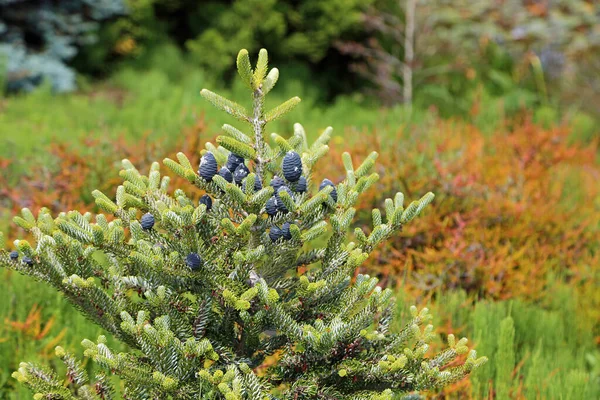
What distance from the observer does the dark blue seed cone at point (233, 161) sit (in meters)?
1.68

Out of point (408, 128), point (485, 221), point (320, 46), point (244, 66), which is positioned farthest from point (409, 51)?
point (244, 66)

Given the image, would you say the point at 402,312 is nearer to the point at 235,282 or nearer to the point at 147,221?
the point at 235,282

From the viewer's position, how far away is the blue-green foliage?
21.5 ft

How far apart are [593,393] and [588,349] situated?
30.4 inches

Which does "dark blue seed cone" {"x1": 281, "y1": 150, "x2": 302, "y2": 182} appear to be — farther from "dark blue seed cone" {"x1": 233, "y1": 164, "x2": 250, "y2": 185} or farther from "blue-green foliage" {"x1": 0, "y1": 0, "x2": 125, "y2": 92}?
"blue-green foliage" {"x1": 0, "y1": 0, "x2": 125, "y2": 92}

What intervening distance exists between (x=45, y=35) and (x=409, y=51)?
12.6ft

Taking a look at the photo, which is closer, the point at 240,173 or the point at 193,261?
the point at 193,261

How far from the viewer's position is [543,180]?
4.41m

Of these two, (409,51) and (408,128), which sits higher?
(409,51)

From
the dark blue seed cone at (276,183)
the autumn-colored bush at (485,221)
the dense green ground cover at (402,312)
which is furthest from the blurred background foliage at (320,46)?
the dark blue seed cone at (276,183)

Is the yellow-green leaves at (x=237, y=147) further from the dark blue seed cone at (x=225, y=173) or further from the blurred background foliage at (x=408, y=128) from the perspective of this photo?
the blurred background foliage at (x=408, y=128)

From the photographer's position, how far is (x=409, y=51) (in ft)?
23.9

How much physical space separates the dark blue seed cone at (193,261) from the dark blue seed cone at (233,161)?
25cm

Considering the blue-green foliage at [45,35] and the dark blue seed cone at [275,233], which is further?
the blue-green foliage at [45,35]
